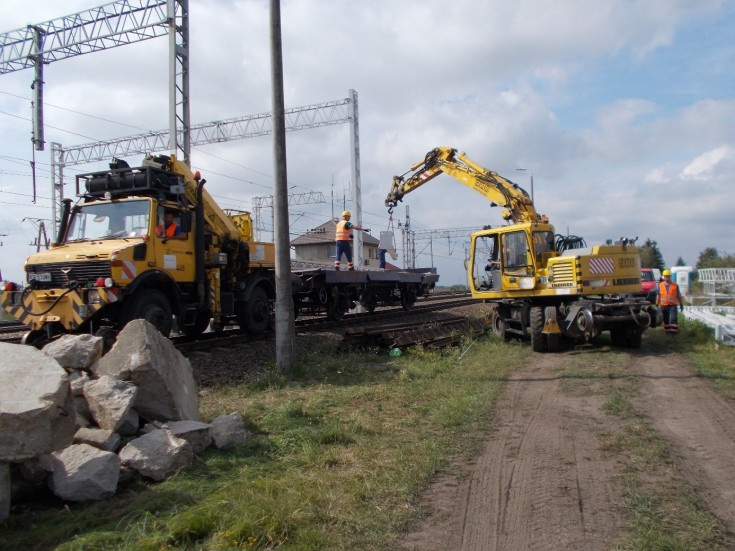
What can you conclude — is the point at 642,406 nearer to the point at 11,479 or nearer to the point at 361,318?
the point at 11,479

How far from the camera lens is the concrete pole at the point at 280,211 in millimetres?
8234

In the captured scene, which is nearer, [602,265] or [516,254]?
[602,265]

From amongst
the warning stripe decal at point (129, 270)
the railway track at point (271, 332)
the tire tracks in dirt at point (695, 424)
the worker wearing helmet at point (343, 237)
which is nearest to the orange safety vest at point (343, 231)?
the worker wearing helmet at point (343, 237)

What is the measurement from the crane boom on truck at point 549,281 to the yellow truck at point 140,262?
514cm

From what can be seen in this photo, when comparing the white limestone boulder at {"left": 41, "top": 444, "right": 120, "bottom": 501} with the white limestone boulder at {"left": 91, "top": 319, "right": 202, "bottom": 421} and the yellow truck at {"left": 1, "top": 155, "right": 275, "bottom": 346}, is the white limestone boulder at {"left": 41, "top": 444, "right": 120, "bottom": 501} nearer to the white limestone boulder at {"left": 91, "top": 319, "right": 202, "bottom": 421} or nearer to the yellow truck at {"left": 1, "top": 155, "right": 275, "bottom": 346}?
the white limestone boulder at {"left": 91, "top": 319, "right": 202, "bottom": 421}

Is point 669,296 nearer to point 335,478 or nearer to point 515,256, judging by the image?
point 515,256

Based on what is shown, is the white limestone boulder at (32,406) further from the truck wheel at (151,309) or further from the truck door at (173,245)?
the truck door at (173,245)

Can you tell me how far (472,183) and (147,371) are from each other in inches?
422

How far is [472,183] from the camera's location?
14.0m

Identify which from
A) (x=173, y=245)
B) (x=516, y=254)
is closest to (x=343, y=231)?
(x=516, y=254)

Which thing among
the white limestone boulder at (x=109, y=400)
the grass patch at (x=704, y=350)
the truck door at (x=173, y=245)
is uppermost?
the truck door at (x=173, y=245)

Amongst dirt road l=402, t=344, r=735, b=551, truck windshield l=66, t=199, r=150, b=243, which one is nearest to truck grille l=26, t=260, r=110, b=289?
truck windshield l=66, t=199, r=150, b=243

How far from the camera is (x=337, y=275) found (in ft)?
46.7

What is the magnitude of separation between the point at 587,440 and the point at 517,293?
20.9 feet
